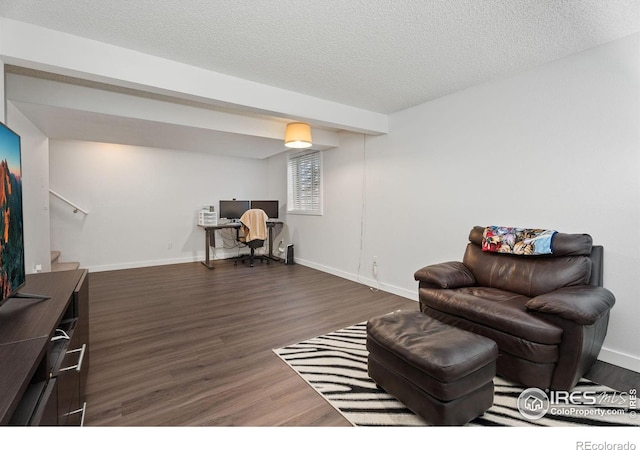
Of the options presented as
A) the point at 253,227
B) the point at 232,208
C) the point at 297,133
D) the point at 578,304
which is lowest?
the point at 578,304

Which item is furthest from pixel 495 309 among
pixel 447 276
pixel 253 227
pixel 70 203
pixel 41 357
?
pixel 70 203

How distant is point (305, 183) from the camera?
572 centimetres

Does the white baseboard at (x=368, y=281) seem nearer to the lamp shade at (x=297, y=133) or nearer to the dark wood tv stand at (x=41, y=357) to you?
the lamp shade at (x=297, y=133)

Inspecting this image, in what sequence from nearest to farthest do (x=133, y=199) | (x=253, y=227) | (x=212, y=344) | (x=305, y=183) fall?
(x=212, y=344)
(x=133, y=199)
(x=253, y=227)
(x=305, y=183)

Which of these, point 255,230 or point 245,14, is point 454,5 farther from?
point 255,230

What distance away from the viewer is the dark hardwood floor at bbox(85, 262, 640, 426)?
172cm

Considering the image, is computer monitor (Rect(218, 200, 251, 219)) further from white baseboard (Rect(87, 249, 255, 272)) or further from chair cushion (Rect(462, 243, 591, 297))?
chair cushion (Rect(462, 243, 591, 297))

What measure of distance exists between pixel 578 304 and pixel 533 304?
219 mm

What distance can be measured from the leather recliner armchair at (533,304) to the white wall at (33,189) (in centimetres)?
350

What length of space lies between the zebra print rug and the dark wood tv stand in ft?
4.20

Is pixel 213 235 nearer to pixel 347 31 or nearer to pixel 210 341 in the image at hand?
pixel 210 341

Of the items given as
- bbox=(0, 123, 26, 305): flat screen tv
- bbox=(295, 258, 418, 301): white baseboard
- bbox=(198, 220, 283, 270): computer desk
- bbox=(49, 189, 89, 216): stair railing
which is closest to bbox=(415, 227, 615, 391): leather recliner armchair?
bbox=(295, 258, 418, 301): white baseboard
